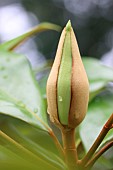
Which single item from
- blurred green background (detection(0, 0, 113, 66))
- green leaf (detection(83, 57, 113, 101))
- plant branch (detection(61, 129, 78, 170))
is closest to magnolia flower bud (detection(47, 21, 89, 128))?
plant branch (detection(61, 129, 78, 170))

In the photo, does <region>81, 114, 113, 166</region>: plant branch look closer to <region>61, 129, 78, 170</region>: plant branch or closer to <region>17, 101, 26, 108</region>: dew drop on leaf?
<region>61, 129, 78, 170</region>: plant branch

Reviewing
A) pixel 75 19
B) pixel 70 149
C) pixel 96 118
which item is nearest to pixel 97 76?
pixel 96 118

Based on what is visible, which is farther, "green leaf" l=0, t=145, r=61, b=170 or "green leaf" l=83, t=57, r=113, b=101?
"green leaf" l=83, t=57, r=113, b=101

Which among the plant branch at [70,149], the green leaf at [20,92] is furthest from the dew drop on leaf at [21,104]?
the plant branch at [70,149]

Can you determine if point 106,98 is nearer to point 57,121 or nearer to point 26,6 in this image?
point 57,121

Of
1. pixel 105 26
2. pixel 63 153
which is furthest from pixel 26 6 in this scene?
pixel 63 153

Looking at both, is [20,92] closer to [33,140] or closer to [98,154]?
[33,140]

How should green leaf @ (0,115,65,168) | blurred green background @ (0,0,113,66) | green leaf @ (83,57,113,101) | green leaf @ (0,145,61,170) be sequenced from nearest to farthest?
green leaf @ (0,145,61,170) → green leaf @ (0,115,65,168) → green leaf @ (83,57,113,101) → blurred green background @ (0,0,113,66)
